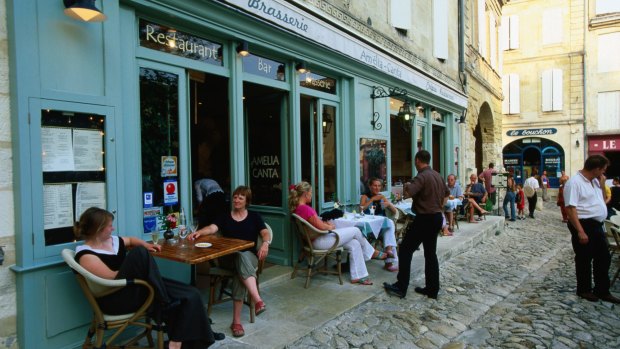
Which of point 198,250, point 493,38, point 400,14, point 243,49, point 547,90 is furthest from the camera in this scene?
point 547,90

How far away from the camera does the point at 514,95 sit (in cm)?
2275

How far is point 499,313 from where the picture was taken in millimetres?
4203

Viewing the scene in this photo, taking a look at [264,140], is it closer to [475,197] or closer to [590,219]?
[590,219]

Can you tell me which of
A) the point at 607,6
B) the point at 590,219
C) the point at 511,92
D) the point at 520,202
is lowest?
the point at 520,202

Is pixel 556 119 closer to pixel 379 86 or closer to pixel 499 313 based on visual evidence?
pixel 379 86

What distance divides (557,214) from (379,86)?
33.3ft

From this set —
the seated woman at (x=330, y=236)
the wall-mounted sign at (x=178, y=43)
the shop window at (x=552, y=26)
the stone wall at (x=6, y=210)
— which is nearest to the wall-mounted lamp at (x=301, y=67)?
the wall-mounted sign at (x=178, y=43)

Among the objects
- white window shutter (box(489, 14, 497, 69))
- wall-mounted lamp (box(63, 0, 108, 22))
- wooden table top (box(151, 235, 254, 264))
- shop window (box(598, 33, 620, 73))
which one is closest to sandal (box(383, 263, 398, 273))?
wooden table top (box(151, 235, 254, 264))

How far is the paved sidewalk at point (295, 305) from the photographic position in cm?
336

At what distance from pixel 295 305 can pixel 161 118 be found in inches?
89.6

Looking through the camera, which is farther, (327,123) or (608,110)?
(608,110)

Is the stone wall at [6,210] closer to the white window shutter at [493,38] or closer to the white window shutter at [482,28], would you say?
the white window shutter at [482,28]

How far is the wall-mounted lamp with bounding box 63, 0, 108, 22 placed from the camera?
281 centimetres

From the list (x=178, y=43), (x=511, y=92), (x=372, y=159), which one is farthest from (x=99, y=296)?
(x=511, y=92)
